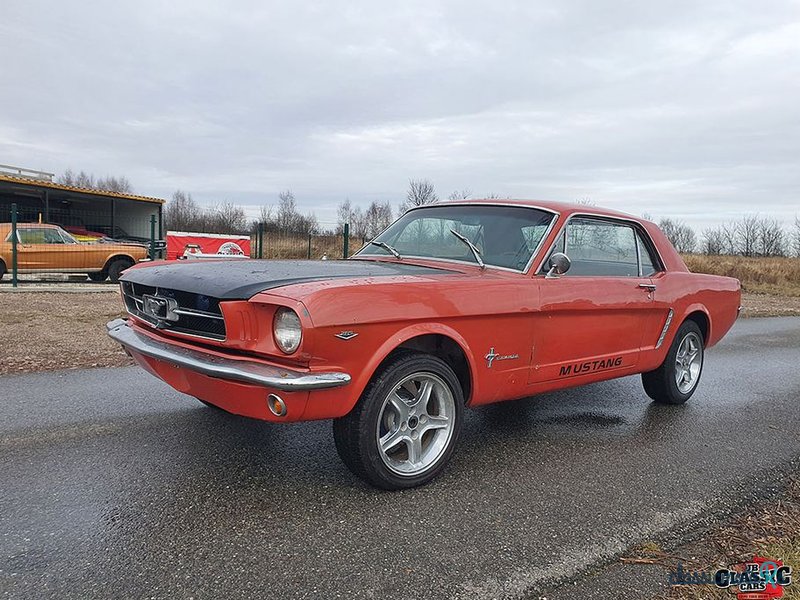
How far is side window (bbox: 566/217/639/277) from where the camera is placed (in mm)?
4078

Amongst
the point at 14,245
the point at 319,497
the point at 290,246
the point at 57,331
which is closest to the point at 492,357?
the point at 319,497

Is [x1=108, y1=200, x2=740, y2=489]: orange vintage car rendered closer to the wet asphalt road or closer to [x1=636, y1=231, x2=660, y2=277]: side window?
[x1=636, y1=231, x2=660, y2=277]: side window

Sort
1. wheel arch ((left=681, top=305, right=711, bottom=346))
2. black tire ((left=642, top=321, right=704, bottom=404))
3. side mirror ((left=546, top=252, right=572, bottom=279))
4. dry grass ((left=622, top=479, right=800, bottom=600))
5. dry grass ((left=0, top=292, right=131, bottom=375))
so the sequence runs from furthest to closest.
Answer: dry grass ((left=0, top=292, right=131, bottom=375)), wheel arch ((left=681, top=305, right=711, bottom=346)), black tire ((left=642, top=321, right=704, bottom=404)), side mirror ((left=546, top=252, right=572, bottom=279)), dry grass ((left=622, top=479, right=800, bottom=600))

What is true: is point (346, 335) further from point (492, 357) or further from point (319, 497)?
point (492, 357)

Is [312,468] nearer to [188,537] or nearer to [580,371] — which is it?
[188,537]

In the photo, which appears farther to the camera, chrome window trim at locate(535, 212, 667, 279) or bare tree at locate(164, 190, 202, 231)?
bare tree at locate(164, 190, 202, 231)

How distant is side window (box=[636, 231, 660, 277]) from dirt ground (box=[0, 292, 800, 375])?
16.3 feet

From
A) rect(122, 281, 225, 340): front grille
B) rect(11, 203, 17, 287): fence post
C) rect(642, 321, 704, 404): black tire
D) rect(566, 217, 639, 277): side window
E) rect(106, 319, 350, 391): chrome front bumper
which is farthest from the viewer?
rect(11, 203, 17, 287): fence post

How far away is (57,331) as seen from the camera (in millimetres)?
7254

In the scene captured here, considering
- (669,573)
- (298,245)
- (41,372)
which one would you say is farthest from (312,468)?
(298,245)

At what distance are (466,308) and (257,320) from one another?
112cm

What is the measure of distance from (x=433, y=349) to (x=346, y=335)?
707 millimetres

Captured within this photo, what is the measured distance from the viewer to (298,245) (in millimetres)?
19000

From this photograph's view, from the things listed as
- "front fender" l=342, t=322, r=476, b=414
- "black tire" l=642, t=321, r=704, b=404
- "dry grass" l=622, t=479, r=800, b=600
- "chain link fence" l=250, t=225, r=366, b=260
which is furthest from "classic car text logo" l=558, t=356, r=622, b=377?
"chain link fence" l=250, t=225, r=366, b=260
